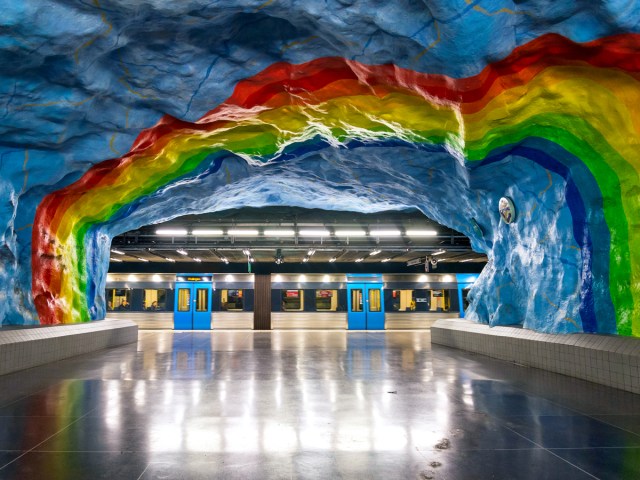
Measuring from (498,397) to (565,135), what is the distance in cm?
365

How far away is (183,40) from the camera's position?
4.72 metres

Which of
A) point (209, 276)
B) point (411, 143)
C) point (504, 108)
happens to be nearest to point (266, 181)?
point (411, 143)

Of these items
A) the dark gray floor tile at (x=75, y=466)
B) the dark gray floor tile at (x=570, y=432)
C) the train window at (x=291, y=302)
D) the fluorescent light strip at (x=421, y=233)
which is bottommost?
the dark gray floor tile at (x=570, y=432)

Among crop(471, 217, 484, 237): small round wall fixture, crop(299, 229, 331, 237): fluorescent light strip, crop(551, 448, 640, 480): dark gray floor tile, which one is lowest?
crop(551, 448, 640, 480): dark gray floor tile

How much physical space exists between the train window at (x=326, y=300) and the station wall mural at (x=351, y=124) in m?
10.1

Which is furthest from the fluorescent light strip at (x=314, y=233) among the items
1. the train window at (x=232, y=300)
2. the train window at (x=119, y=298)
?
the train window at (x=119, y=298)

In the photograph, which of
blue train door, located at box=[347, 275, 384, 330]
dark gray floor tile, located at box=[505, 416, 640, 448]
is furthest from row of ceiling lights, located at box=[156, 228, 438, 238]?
dark gray floor tile, located at box=[505, 416, 640, 448]

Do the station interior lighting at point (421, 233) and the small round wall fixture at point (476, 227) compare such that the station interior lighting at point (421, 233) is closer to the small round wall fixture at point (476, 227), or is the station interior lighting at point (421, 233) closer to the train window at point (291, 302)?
the small round wall fixture at point (476, 227)

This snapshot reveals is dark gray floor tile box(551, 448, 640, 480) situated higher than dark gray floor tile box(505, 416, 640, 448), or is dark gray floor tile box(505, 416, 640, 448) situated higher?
dark gray floor tile box(551, 448, 640, 480)

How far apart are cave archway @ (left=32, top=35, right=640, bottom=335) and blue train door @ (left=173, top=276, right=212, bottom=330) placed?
820 centimetres

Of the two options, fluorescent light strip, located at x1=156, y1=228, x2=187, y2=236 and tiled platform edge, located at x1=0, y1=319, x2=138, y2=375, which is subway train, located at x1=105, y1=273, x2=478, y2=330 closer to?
fluorescent light strip, located at x1=156, y1=228, x2=187, y2=236

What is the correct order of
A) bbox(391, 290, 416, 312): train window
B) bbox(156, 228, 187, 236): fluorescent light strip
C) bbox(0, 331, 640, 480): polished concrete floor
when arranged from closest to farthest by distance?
1. bbox(0, 331, 640, 480): polished concrete floor
2. bbox(156, 228, 187, 236): fluorescent light strip
3. bbox(391, 290, 416, 312): train window

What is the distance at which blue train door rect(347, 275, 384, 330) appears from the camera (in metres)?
19.2

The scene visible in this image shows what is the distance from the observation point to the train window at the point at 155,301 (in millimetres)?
19172
